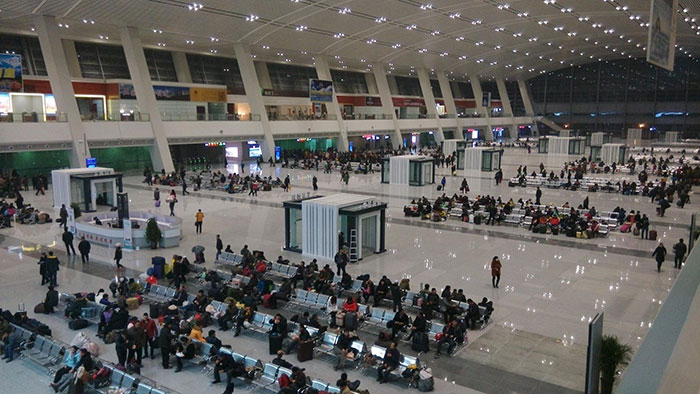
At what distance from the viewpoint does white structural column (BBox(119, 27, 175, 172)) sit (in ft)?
129

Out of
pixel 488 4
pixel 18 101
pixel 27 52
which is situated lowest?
pixel 18 101

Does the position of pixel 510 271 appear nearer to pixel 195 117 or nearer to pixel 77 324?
pixel 77 324

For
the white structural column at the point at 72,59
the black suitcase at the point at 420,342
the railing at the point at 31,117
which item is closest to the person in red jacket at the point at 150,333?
the black suitcase at the point at 420,342

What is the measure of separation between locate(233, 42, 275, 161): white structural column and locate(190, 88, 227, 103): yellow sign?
99.4 inches

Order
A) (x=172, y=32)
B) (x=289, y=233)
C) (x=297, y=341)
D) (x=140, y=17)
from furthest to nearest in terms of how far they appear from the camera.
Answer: (x=172, y=32) < (x=140, y=17) < (x=289, y=233) < (x=297, y=341)

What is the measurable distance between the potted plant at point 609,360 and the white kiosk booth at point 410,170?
2693 centimetres

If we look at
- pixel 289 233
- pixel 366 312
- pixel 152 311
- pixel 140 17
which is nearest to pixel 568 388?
pixel 366 312

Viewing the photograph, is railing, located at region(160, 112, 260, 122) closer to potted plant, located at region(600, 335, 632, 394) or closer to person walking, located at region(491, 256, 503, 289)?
person walking, located at region(491, 256, 503, 289)

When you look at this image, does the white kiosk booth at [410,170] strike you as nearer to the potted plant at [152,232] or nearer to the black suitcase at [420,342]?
the potted plant at [152,232]

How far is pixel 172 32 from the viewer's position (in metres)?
40.6

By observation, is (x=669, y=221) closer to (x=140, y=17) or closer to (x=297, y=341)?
(x=297, y=341)

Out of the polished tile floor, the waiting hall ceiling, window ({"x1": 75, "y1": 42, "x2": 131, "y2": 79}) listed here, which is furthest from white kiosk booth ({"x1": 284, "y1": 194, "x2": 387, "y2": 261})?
window ({"x1": 75, "y1": 42, "x2": 131, "y2": 79})

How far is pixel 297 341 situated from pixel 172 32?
1399 inches

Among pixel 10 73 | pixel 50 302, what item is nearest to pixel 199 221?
pixel 50 302
